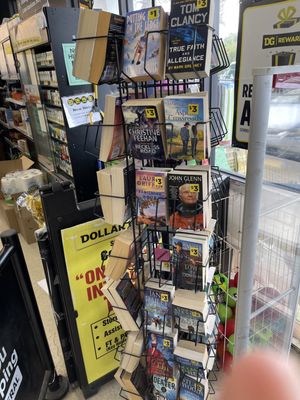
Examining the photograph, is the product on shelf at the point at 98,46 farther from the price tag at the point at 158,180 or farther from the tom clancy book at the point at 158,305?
the tom clancy book at the point at 158,305

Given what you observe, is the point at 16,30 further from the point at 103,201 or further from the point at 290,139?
the point at 290,139

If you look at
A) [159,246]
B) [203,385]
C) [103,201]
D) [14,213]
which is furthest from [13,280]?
[14,213]

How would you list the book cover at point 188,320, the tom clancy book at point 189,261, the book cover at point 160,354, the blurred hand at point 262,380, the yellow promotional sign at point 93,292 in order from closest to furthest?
the blurred hand at point 262,380 → the tom clancy book at point 189,261 → the book cover at point 188,320 → the book cover at point 160,354 → the yellow promotional sign at point 93,292

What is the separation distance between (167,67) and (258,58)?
742 millimetres

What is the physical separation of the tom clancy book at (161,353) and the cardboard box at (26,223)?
2300 millimetres

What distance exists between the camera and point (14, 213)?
360 cm

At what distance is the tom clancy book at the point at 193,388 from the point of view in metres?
1.41

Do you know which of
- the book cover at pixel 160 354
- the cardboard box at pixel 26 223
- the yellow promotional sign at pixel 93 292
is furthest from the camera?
the cardboard box at pixel 26 223

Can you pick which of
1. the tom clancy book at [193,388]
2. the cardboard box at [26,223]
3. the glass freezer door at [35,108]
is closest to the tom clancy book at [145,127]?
the tom clancy book at [193,388]

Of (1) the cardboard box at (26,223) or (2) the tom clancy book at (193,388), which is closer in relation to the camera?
(2) the tom clancy book at (193,388)

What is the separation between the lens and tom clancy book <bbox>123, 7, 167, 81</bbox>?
101 cm

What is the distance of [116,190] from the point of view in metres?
1.18

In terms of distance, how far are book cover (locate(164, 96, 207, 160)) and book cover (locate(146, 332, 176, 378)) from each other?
2.61 ft

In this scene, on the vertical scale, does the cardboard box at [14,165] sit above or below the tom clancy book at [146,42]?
below
